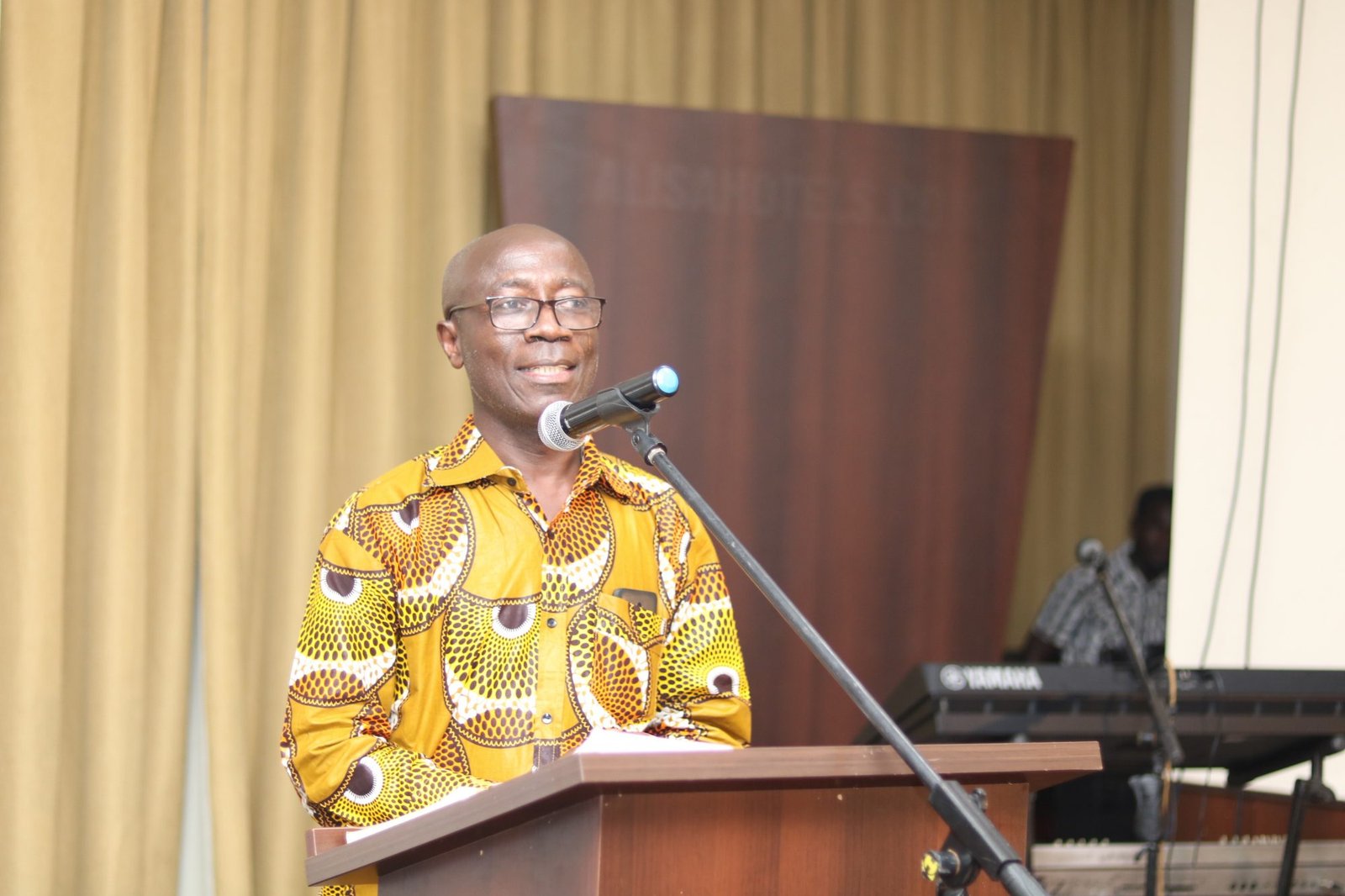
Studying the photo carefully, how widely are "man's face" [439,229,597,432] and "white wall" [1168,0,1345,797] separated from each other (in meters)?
1.82

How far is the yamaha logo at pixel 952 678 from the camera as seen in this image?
271cm

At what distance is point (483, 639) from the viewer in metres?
2.16

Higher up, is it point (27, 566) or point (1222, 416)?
point (1222, 416)

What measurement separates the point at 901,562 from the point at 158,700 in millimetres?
1994

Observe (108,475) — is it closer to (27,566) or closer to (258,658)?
(27,566)

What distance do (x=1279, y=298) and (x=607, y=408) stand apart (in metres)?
2.33

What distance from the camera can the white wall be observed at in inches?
137

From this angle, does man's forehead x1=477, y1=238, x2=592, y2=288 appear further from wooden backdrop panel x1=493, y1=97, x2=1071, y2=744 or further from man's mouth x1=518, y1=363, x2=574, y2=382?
wooden backdrop panel x1=493, y1=97, x2=1071, y2=744

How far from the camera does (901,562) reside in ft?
14.4

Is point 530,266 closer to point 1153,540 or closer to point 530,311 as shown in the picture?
point 530,311

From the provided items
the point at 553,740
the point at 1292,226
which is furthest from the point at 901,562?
the point at 553,740

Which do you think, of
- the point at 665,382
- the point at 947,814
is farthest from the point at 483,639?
the point at 947,814

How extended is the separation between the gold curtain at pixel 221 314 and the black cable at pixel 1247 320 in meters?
1.51

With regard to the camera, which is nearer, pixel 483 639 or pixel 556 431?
pixel 556 431
